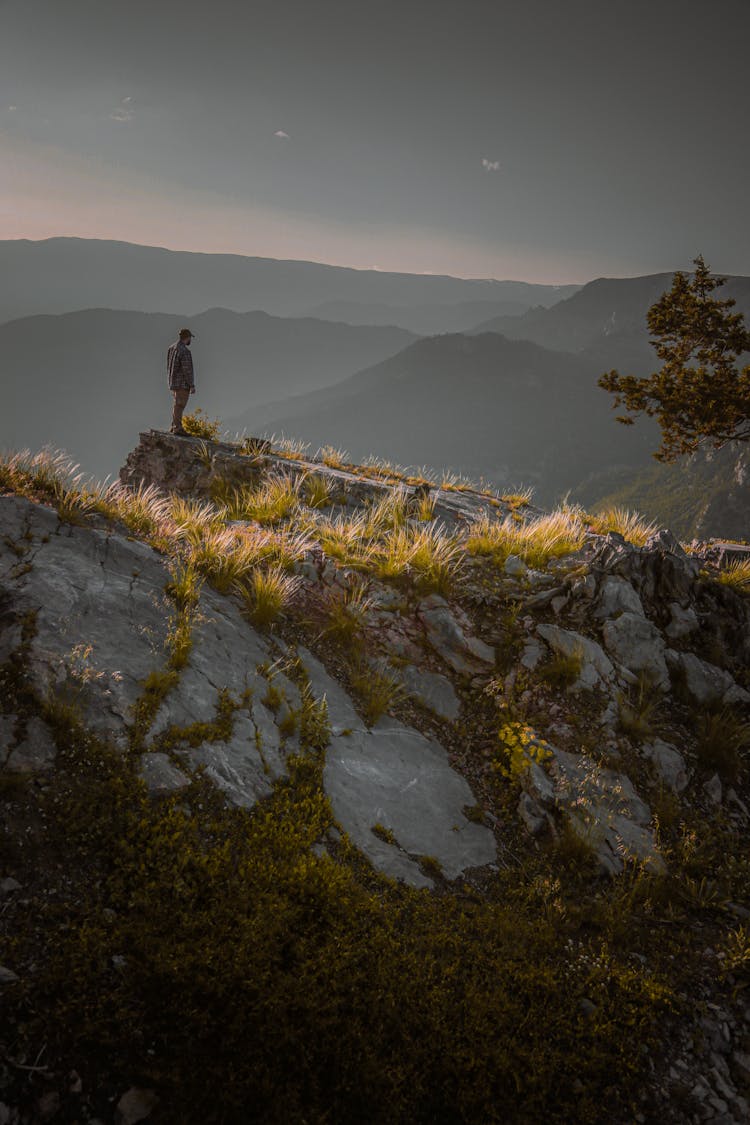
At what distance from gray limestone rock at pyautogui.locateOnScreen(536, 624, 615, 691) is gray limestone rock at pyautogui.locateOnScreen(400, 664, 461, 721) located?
140cm

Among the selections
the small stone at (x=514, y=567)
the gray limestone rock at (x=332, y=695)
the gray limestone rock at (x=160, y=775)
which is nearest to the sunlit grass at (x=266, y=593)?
the gray limestone rock at (x=332, y=695)

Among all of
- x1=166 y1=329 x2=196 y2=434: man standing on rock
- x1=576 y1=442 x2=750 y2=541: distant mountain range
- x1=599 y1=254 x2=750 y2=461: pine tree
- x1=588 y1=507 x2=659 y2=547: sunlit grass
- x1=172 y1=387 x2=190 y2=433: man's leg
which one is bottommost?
x1=576 y1=442 x2=750 y2=541: distant mountain range

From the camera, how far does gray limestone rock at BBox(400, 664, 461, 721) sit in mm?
5809

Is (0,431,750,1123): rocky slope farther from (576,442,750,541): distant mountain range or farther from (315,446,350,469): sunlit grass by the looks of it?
(576,442,750,541): distant mountain range

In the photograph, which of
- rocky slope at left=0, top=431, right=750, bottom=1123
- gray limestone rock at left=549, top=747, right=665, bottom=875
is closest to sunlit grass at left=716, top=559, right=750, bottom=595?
rocky slope at left=0, top=431, right=750, bottom=1123

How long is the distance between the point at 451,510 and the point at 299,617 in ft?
19.0

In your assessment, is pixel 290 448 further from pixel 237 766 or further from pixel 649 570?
pixel 237 766

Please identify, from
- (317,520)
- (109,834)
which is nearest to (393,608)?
(317,520)

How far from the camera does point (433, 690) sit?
19.5 feet

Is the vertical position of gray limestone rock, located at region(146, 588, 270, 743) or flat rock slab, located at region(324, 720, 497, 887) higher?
gray limestone rock, located at region(146, 588, 270, 743)

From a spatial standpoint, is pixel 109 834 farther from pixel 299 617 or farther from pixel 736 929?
pixel 736 929

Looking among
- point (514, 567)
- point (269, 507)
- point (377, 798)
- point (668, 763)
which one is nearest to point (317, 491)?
point (269, 507)

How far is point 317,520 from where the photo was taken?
8.80 metres

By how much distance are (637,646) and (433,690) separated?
278cm
